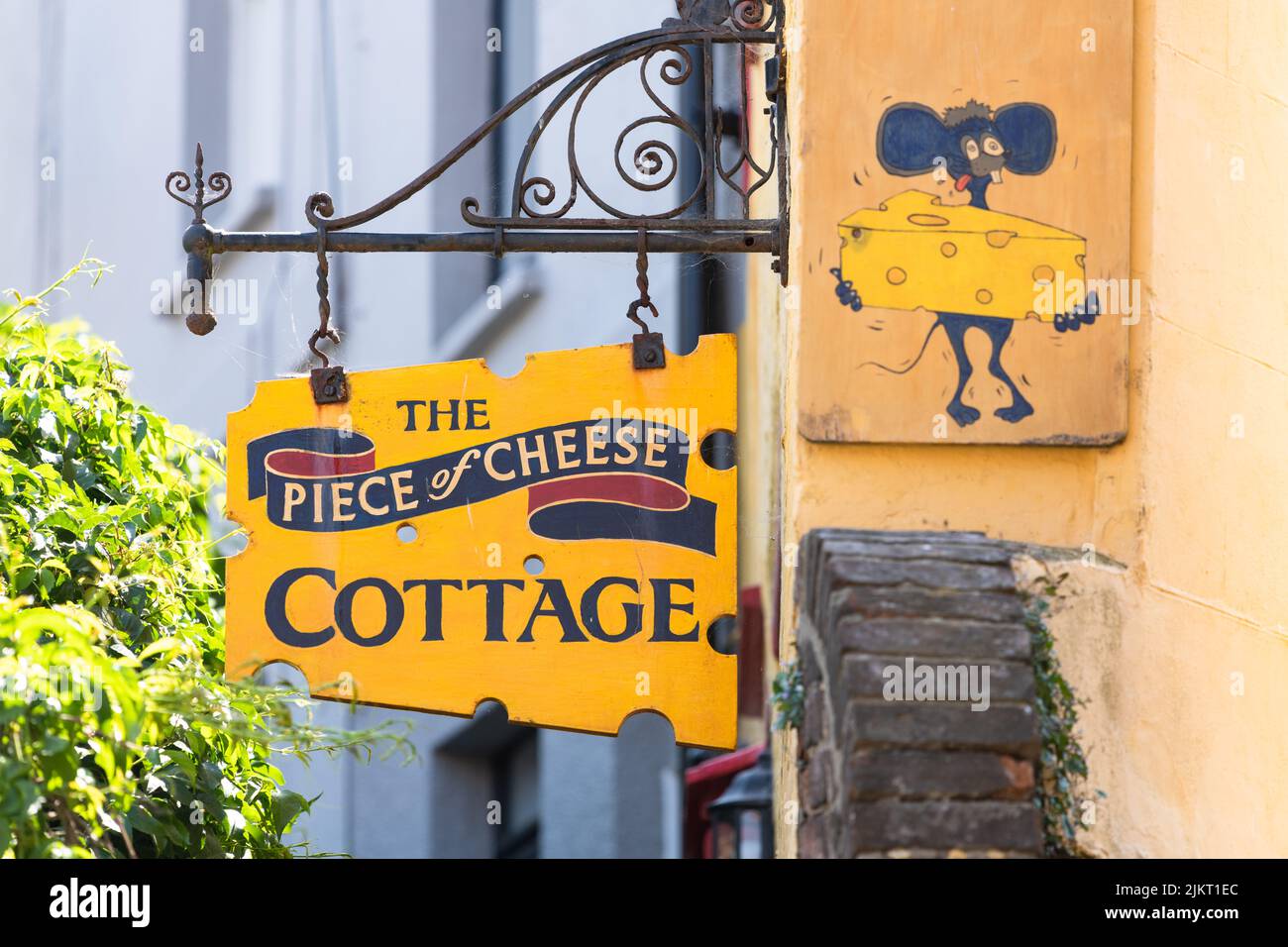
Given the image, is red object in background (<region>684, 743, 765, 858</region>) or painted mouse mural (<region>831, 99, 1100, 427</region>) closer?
painted mouse mural (<region>831, 99, 1100, 427</region>)

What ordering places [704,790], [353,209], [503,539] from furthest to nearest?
[353,209] < [704,790] < [503,539]

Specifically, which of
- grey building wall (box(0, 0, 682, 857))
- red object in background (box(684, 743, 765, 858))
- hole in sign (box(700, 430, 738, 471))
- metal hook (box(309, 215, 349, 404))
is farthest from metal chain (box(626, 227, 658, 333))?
grey building wall (box(0, 0, 682, 857))

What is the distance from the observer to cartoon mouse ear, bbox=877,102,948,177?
14.1 ft

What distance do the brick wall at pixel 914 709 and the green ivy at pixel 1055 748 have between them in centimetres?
13

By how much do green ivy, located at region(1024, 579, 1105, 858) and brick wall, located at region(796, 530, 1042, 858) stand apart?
0.13m

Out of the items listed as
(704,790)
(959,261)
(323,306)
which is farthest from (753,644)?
(959,261)

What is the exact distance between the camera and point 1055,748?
3895mm

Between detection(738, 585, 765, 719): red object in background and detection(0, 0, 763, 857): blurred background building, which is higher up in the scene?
detection(0, 0, 763, 857): blurred background building

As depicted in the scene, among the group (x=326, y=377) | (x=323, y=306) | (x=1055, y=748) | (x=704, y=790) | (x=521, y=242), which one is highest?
(x=521, y=242)

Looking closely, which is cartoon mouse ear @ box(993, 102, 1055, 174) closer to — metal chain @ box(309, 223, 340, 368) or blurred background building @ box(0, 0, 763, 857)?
metal chain @ box(309, 223, 340, 368)

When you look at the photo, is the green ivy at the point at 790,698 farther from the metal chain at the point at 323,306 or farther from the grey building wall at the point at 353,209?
the grey building wall at the point at 353,209

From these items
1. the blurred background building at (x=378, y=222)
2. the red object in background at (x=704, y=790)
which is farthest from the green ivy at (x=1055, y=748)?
the blurred background building at (x=378, y=222)

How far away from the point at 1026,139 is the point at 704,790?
486 centimetres

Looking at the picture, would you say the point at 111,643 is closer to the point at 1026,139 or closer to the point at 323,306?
the point at 323,306
